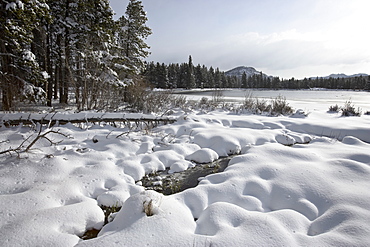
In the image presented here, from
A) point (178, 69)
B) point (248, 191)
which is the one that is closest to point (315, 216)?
point (248, 191)

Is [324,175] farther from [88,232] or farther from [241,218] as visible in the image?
[88,232]

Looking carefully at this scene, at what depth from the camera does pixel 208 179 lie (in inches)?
130

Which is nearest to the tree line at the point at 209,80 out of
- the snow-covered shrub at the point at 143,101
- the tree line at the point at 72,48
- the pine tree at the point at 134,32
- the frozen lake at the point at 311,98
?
the frozen lake at the point at 311,98

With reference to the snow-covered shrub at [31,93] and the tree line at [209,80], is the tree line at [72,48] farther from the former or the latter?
the tree line at [209,80]

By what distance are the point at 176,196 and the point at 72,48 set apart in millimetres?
11798

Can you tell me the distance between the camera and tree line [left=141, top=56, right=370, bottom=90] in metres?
53.9

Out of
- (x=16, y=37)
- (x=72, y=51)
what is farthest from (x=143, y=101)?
(x=72, y=51)

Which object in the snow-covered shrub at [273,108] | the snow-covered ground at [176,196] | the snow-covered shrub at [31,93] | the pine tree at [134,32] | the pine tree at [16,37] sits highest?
the pine tree at [134,32]

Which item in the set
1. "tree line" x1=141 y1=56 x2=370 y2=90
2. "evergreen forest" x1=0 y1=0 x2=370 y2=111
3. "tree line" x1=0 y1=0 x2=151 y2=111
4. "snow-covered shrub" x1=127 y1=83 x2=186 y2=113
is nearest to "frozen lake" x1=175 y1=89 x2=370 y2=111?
"snow-covered shrub" x1=127 y1=83 x2=186 y2=113

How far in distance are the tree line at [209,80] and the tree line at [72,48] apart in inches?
1185

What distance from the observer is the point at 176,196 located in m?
2.74

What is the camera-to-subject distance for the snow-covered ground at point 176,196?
1878 millimetres

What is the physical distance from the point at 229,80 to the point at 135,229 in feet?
298

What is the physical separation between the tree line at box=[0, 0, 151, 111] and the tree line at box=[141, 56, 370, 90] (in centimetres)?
3010
